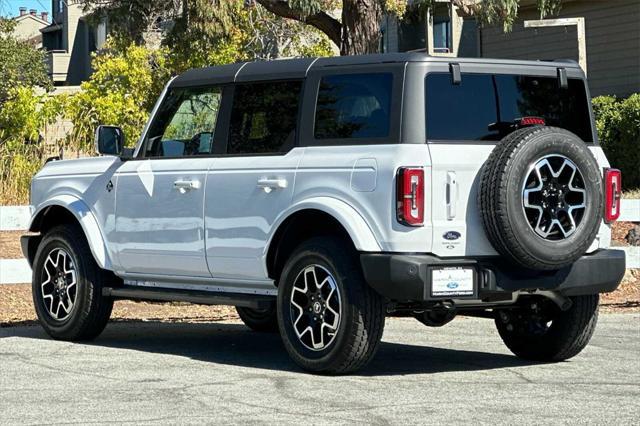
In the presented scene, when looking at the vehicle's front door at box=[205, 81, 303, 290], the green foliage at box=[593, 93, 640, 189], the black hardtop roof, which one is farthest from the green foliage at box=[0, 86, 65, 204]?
the vehicle's front door at box=[205, 81, 303, 290]

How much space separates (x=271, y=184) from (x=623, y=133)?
1525 cm

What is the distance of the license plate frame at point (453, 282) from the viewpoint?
876 cm

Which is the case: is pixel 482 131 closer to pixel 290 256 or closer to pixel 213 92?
pixel 290 256

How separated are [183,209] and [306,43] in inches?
903

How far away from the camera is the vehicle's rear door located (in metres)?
8.88

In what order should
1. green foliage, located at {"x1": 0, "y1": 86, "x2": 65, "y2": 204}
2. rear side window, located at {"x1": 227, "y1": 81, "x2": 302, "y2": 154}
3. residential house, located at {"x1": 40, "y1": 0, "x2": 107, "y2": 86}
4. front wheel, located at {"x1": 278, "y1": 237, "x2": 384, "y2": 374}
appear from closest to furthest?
front wheel, located at {"x1": 278, "y1": 237, "x2": 384, "y2": 374} → rear side window, located at {"x1": 227, "y1": 81, "x2": 302, "y2": 154} → green foliage, located at {"x1": 0, "y1": 86, "x2": 65, "y2": 204} → residential house, located at {"x1": 40, "y1": 0, "x2": 107, "y2": 86}

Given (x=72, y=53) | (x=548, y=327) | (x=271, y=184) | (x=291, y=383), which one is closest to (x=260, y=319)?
(x=271, y=184)

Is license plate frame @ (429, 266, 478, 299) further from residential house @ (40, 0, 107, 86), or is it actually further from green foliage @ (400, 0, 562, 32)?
residential house @ (40, 0, 107, 86)

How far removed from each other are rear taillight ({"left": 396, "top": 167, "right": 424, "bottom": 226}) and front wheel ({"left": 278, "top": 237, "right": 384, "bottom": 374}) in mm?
519

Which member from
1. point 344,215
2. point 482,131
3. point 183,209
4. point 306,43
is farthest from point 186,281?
point 306,43

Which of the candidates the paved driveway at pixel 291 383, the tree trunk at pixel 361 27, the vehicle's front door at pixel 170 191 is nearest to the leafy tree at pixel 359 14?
the tree trunk at pixel 361 27

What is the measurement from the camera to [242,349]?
10969 millimetres

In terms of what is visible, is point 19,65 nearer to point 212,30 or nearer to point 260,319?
point 212,30

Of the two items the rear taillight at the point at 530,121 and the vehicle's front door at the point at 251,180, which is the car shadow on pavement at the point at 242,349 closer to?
the vehicle's front door at the point at 251,180
